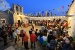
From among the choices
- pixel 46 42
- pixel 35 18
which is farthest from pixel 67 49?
pixel 35 18

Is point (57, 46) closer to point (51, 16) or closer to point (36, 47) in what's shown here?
point (36, 47)

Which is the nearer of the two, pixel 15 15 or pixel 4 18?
pixel 4 18

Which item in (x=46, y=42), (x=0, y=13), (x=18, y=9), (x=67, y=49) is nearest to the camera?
(x=67, y=49)

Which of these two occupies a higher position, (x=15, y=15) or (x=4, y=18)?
(x=15, y=15)

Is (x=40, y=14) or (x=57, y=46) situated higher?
(x=40, y=14)

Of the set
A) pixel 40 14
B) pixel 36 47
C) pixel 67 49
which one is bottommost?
pixel 36 47

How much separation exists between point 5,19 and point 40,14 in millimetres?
11212

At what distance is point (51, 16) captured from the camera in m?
38.8

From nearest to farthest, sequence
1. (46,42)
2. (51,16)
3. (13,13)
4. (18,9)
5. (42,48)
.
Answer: (46,42)
(42,48)
(13,13)
(51,16)
(18,9)

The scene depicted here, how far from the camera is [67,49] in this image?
8.84 m

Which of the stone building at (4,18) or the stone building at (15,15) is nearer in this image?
Answer: the stone building at (4,18)

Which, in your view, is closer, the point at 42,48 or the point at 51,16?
the point at 42,48

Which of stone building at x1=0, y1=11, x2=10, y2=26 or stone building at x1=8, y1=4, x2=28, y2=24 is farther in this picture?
stone building at x1=8, y1=4, x2=28, y2=24

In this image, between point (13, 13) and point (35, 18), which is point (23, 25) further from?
point (35, 18)
